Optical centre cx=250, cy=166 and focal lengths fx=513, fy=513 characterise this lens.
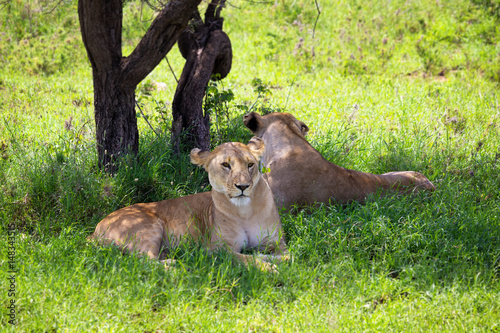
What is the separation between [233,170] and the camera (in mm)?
3723

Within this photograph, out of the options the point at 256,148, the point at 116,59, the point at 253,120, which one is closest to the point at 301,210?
the point at 256,148

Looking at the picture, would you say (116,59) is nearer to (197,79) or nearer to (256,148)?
(197,79)

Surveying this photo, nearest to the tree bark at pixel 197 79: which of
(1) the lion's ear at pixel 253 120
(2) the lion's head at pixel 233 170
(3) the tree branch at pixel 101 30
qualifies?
(1) the lion's ear at pixel 253 120

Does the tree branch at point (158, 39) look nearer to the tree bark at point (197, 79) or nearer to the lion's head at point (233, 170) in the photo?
the tree bark at point (197, 79)

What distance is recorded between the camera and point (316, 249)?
3889 millimetres

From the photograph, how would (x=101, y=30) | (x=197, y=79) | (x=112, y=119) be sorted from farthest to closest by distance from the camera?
(x=197, y=79), (x=112, y=119), (x=101, y=30)

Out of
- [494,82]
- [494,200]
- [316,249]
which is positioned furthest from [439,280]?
[494,82]

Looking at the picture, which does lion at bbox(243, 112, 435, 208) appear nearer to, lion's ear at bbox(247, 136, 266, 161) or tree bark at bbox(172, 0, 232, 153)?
lion's ear at bbox(247, 136, 266, 161)

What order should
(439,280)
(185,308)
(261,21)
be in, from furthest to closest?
1. (261,21)
2. (439,280)
3. (185,308)

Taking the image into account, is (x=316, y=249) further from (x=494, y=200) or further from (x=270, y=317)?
(x=494, y=200)

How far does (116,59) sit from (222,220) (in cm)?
182

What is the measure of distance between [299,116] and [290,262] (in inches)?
145

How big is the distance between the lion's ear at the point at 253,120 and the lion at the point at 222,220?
1.05 meters

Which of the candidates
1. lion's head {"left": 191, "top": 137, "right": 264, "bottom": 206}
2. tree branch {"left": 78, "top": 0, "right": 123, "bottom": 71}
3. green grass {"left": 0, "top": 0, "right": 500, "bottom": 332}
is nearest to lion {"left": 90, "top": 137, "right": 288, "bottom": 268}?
lion's head {"left": 191, "top": 137, "right": 264, "bottom": 206}
